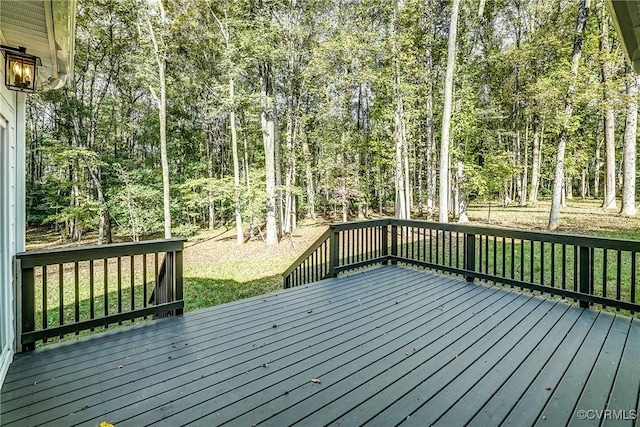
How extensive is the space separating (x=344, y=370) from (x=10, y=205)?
2.87 metres

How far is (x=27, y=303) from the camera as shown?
9.27 feet

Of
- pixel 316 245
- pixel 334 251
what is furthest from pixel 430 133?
pixel 316 245

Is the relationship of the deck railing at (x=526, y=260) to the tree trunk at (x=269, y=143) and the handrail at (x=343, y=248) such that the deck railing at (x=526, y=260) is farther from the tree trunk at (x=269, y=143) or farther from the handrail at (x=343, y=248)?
the tree trunk at (x=269, y=143)

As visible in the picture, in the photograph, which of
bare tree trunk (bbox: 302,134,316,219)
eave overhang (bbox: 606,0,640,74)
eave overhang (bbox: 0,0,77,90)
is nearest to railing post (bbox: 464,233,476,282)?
eave overhang (bbox: 606,0,640,74)

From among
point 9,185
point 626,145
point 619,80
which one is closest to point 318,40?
point 619,80

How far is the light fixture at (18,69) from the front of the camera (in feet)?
7.86

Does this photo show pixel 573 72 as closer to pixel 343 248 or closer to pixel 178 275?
pixel 343 248

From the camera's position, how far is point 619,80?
26.6 ft

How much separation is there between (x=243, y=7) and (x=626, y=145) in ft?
41.4

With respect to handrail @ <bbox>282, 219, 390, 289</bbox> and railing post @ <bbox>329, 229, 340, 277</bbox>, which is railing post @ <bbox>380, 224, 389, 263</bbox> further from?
railing post @ <bbox>329, 229, 340, 277</bbox>

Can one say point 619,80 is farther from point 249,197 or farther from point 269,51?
point 249,197

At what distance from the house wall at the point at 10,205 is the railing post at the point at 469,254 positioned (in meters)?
5.11

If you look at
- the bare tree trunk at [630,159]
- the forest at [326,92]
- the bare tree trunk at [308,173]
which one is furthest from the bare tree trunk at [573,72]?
the bare tree trunk at [308,173]

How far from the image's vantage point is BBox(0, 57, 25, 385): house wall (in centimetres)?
245
